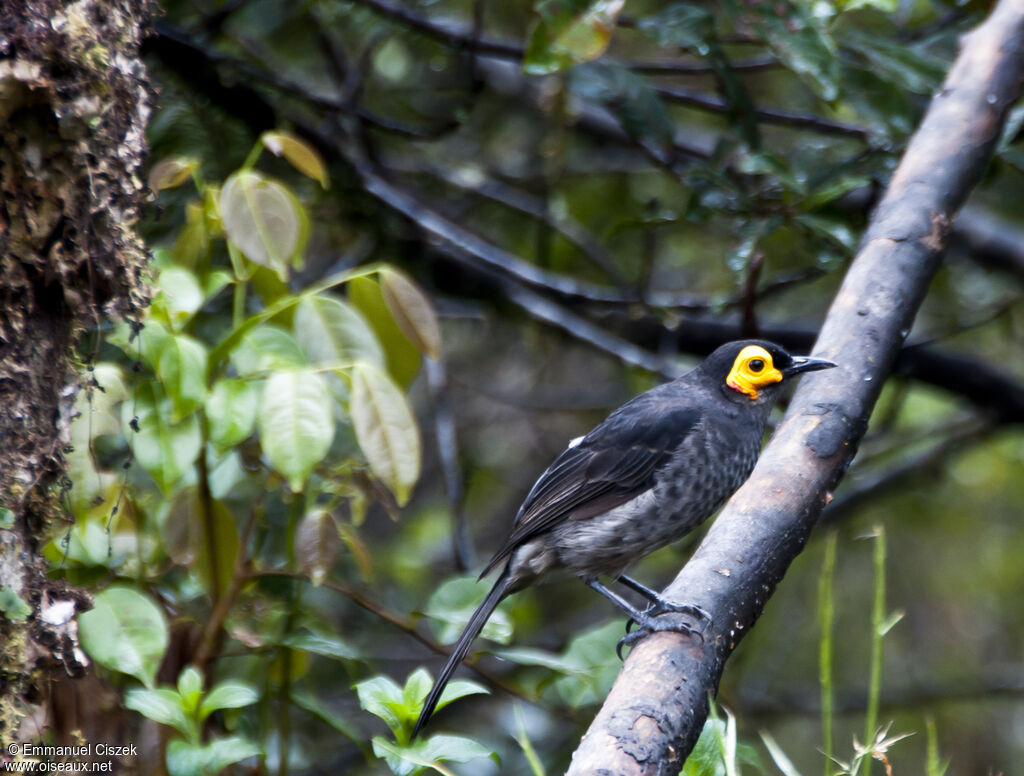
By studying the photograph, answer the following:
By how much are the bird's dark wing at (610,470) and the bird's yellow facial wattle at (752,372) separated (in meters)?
0.21

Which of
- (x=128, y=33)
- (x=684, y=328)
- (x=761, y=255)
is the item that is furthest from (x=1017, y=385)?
(x=128, y=33)

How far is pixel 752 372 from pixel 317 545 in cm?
163

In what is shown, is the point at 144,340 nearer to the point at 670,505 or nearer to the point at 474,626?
the point at 474,626

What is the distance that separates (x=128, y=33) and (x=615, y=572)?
2.24m

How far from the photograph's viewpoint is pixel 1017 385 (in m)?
4.48

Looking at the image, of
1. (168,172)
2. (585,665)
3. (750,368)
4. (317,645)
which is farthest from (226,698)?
(750,368)

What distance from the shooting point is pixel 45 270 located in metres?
2.04

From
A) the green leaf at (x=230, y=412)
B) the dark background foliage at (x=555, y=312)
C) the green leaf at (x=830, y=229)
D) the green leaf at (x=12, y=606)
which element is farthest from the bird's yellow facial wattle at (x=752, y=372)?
the green leaf at (x=12, y=606)

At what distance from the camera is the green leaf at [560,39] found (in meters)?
3.32

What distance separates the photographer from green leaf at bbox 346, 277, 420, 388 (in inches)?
113

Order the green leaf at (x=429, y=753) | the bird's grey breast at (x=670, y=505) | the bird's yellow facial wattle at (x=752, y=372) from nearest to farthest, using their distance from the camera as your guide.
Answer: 1. the green leaf at (x=429, y=753)
2. the bird's grey breast at (x=670, y=505)
3. the bird's yellow facial wattle at (x=752, y=372)

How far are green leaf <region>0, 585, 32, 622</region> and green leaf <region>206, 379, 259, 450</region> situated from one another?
62 cm

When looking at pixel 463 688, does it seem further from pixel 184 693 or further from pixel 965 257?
pixel 965 257

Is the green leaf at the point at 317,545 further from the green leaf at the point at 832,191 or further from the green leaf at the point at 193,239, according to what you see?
the green leaf at the point at 832,191
